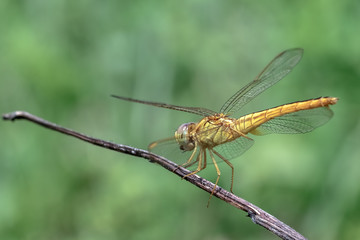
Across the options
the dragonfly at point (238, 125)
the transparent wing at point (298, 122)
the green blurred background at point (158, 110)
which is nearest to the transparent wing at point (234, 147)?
the dragonfly at point (238, 125)

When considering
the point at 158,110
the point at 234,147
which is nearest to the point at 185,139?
the point at 234,147

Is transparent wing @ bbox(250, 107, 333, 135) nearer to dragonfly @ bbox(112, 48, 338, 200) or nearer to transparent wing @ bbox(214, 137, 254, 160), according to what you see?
dragonfly @ bbox(112, 48, 338, 200)

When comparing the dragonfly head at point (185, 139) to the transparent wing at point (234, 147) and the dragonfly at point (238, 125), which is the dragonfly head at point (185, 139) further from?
the transparent wing at point (234, 147)

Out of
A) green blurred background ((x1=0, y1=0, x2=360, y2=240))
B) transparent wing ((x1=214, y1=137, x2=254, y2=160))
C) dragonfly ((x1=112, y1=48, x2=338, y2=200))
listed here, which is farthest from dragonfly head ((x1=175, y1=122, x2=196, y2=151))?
green blurred background ((x1=0, y1=0, x2=360, y2=240))

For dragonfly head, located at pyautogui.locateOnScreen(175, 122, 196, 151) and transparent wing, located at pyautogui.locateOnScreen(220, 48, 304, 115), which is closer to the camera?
dragonfly head, located at pyautogui.locateOnScreen(175, 122, 196, 151)

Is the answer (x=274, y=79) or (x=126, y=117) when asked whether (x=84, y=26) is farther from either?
(x=274, y=79)

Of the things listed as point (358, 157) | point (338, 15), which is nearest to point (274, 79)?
point (358, 157)
